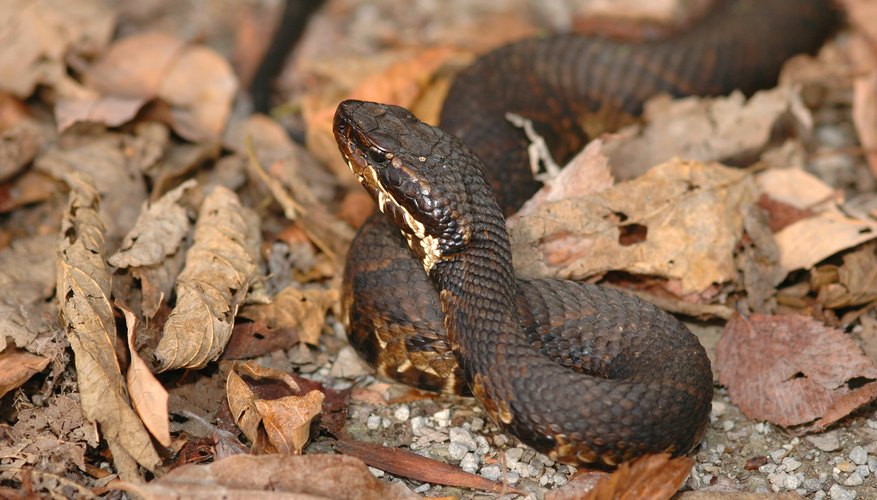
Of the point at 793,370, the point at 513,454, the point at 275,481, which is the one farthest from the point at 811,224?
the point at 275,481

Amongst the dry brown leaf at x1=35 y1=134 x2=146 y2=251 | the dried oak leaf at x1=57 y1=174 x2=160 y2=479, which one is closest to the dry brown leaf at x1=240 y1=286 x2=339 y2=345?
the dried oak leaf at x1=57 y1=174 x2=160 y2=479

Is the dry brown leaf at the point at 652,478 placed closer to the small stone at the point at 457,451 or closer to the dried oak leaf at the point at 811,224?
the small stone at the point at 457,451

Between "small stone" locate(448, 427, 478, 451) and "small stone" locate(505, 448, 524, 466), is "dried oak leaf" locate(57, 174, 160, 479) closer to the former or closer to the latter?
"small stone" locate(448, 427, 478, 451)

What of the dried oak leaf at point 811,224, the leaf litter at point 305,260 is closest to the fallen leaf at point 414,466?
the leaf litter at point 305,260

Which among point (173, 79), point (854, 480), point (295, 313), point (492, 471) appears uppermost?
point (173, 79)

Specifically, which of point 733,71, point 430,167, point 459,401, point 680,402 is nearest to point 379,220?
point 430,167

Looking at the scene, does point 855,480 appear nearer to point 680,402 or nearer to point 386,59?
point 680,402

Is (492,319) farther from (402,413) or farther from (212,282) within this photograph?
(212,282)
